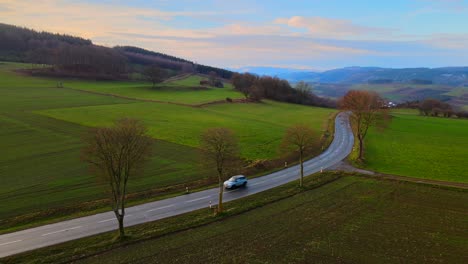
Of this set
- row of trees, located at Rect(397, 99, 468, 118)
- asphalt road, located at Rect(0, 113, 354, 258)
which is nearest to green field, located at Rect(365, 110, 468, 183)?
asphalt road, located at Rect(0, 113, 354, 258)

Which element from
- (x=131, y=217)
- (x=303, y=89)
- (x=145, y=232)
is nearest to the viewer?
(x=145, y=232)

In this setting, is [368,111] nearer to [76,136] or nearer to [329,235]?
[329,235]

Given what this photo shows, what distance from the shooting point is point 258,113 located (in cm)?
11438

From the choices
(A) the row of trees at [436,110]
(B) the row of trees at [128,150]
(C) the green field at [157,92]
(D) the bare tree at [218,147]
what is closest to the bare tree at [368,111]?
(B) the row of trees at [128,150]

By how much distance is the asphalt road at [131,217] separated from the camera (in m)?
29.5

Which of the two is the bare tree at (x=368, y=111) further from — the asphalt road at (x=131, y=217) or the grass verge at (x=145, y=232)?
the grass verge at (x=145, y=232)

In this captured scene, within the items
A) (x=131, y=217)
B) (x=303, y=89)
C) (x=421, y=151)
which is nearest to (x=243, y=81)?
(x=303, y=89)

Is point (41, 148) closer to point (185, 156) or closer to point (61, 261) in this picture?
point (185, 156)

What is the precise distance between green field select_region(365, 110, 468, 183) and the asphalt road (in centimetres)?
1326

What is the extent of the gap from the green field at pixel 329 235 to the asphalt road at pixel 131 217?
571 cm

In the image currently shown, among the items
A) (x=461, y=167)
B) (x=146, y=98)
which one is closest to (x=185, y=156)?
(x=461, y=167)

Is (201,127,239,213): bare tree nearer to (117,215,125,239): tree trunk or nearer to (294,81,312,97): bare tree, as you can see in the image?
(117,215,125,239): tree trunk

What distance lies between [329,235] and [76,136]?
5195 centimetres

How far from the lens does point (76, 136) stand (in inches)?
2537
